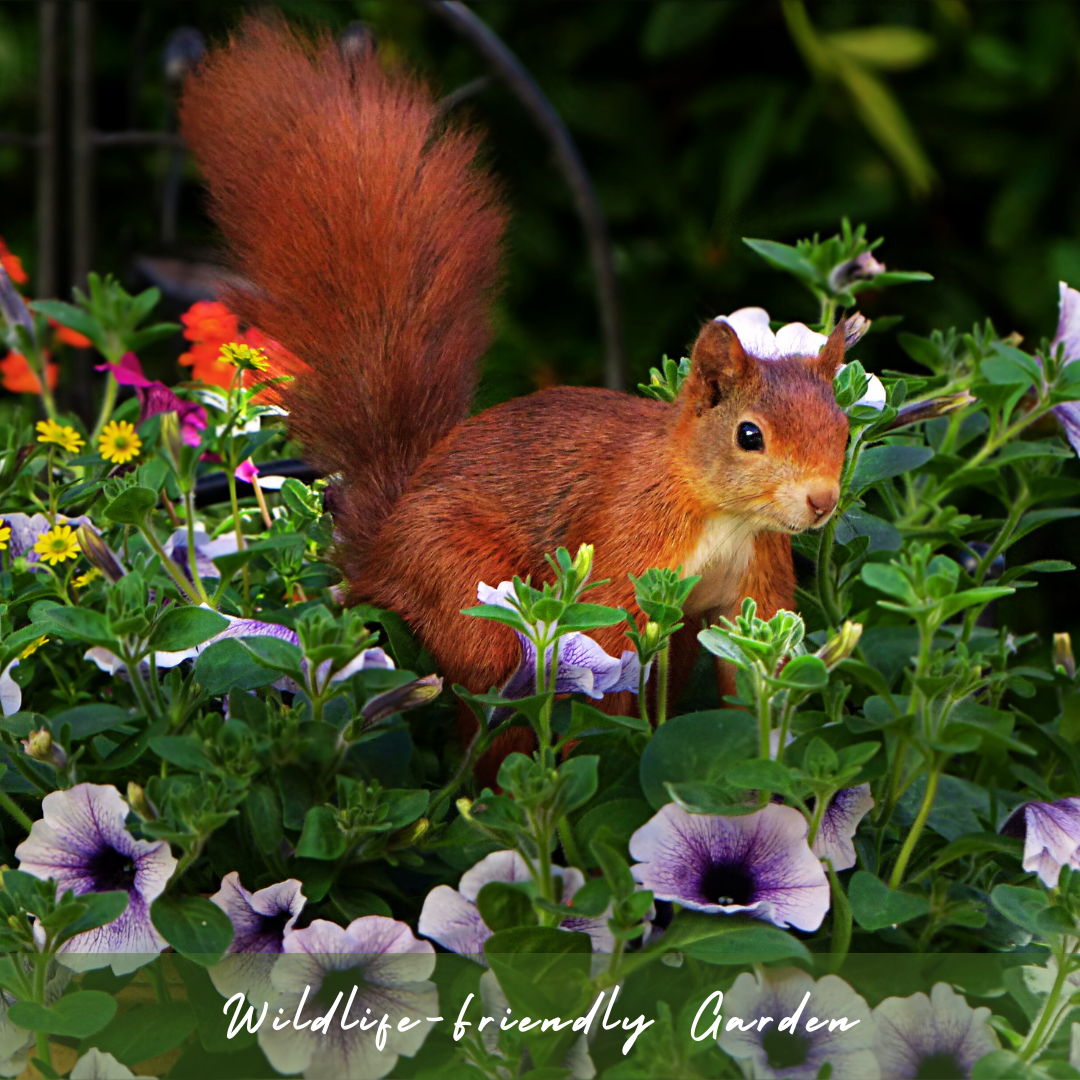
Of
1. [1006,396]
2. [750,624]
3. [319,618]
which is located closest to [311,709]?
[319,618]

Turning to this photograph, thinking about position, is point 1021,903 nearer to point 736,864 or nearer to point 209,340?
point 736,864

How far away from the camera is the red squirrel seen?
1.82 feet

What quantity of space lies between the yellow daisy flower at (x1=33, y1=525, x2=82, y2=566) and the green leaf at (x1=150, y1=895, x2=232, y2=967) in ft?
0.63

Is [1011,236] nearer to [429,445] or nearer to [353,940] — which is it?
[429,445]

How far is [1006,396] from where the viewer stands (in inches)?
23.4

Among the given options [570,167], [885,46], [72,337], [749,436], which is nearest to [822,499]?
[749,436]

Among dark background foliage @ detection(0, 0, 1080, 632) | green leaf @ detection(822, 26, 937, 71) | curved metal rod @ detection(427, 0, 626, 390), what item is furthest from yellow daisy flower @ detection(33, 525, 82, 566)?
green leaf @ detection(822, 26, 937, 71)

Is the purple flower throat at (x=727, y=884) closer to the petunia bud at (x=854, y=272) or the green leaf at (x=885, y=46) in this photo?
the petunia bud at (x=854, y=272)

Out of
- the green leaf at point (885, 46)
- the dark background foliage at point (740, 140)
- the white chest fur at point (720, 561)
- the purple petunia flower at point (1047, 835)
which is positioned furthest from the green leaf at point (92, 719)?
the green leaf at point (885, 46)

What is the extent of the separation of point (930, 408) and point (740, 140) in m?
1.62

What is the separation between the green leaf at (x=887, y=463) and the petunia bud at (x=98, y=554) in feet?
1.02

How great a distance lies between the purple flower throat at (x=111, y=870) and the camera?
48 cm

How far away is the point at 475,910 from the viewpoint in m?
0.46

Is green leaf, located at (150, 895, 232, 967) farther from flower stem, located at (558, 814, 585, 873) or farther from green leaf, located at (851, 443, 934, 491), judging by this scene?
green leaf, located at (851, 443, 934, 491)
